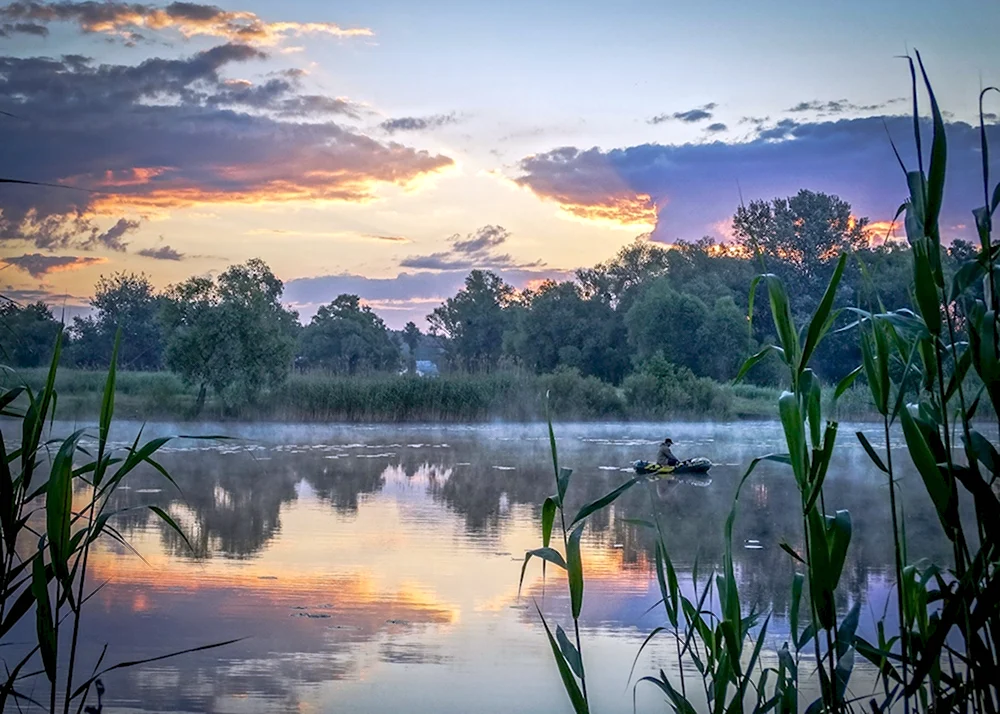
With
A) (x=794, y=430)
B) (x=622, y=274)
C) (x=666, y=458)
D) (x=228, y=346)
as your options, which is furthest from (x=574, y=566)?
(x=622, y=274)

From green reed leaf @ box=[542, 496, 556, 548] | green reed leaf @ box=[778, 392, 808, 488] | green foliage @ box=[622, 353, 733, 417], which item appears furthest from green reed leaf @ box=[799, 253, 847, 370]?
green foliage @ box=[622, 353, 733, 417]

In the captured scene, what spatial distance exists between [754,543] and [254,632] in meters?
2.92

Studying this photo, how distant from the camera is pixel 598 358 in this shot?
1220cm

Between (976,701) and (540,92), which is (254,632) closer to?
(976,701)

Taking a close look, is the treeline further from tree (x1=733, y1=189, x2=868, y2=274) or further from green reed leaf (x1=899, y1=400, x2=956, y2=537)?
green reed leaf (x1=899, y1=400, x2=956, y2=537)

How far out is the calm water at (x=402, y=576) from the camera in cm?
292

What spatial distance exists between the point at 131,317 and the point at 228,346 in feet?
4.61

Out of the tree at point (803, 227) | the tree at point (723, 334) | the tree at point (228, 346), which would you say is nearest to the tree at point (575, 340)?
the tree at point (723, 334)

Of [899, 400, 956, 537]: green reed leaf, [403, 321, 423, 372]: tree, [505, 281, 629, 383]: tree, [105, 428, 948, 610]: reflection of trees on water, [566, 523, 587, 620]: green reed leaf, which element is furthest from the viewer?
[403, 321, 423, 372]: tree

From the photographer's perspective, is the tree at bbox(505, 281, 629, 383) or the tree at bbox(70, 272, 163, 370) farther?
the tree at bbox(505, 281, 629, 383)

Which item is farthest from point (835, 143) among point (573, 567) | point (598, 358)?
point (573, 567)

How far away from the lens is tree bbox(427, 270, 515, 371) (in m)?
12.4

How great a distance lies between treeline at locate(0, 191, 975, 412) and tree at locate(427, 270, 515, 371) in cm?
2

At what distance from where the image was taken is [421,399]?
11688mm
